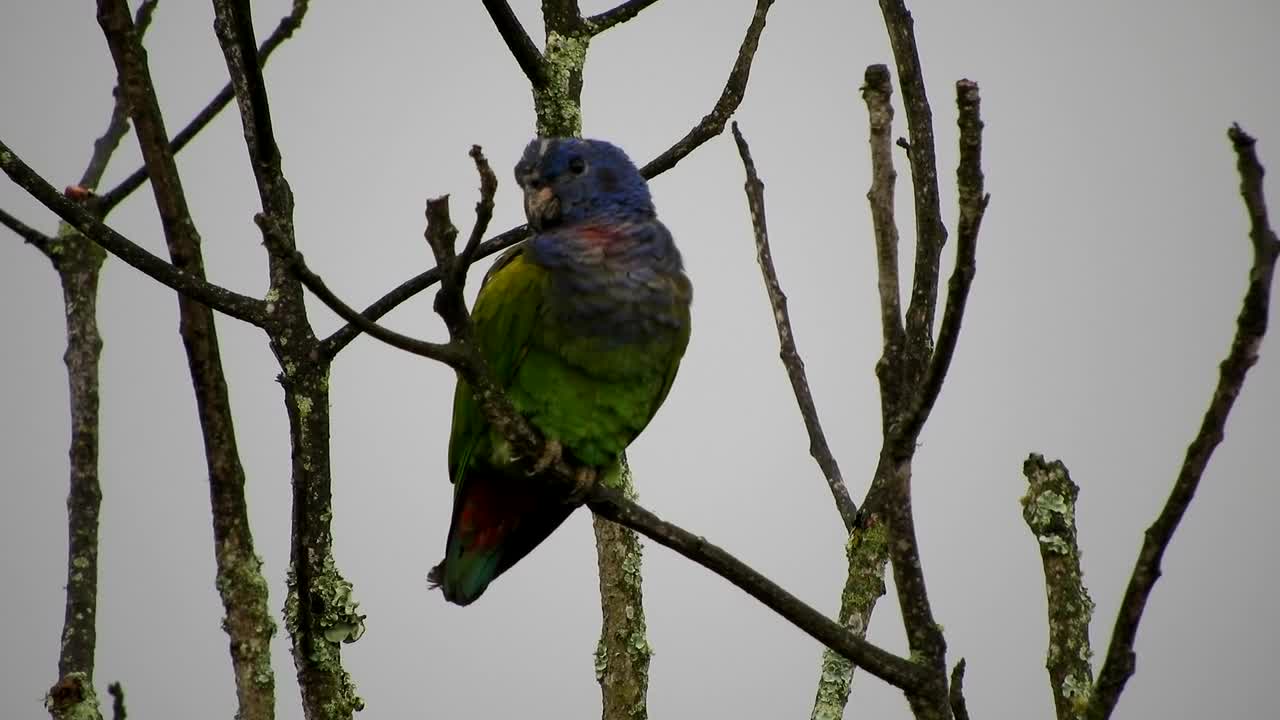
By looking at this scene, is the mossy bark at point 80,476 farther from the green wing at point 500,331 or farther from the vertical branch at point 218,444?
the green wing at point 500,331

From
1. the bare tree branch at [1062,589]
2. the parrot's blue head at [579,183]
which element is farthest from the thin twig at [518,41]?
the bare tree branch at [1062,589]

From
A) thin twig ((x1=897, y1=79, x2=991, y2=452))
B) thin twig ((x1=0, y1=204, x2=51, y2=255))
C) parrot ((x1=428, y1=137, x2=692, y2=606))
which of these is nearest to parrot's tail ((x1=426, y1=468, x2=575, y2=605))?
parrot ((x1=428, y1=137, x2=692, y2=606))

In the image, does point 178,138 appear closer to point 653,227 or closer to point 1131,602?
point 653,227

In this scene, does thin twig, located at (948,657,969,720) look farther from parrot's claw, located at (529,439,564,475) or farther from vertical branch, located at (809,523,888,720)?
parrot's claw, located at (529,439,564,475)

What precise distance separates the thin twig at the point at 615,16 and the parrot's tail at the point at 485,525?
64.2 inches

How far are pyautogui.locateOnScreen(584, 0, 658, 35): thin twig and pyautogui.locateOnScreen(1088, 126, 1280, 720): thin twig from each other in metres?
2.91

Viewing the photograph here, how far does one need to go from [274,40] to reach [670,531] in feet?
7.97

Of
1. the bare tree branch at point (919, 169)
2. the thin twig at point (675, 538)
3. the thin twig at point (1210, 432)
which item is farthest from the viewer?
the bare tree branch at point (919, 169)

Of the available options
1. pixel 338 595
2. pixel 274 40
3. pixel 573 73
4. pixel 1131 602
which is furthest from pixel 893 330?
Result: pixel 274 40

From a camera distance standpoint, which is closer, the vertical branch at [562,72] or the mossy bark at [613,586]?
the mossy bark at [613,586]

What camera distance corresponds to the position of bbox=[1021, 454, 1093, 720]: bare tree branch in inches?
117

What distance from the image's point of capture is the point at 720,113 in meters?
4.39

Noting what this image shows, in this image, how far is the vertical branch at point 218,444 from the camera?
11.1 ft

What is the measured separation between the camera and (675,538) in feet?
9.77
